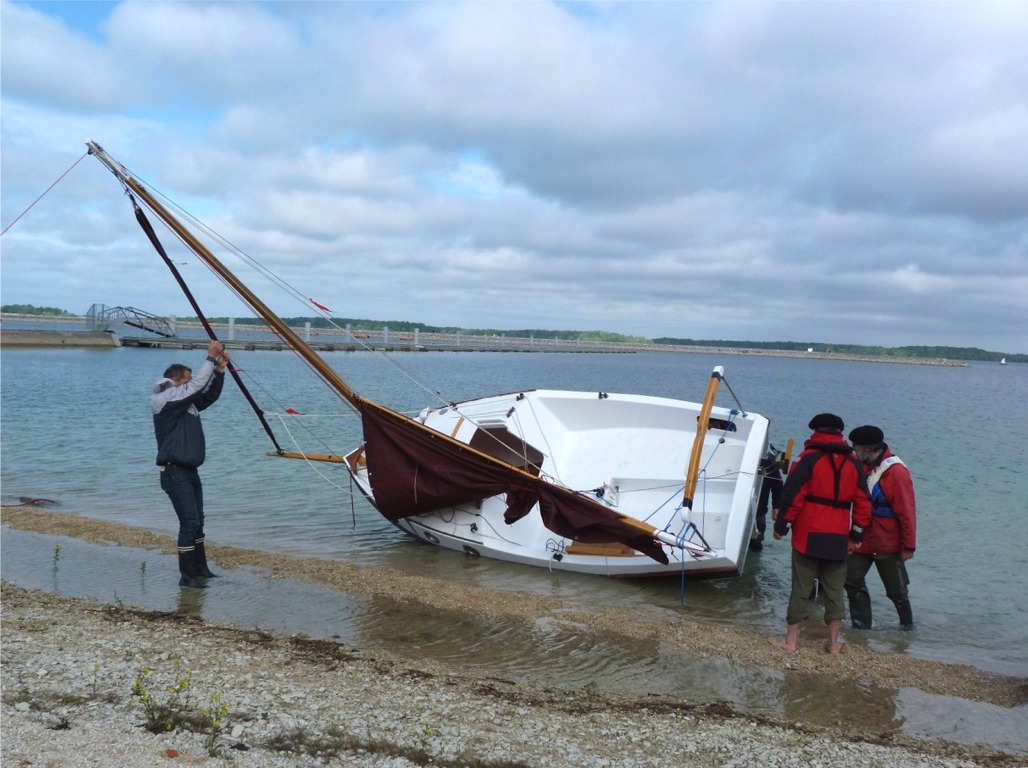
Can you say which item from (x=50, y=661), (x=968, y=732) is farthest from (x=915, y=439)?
(x=50, y=661)

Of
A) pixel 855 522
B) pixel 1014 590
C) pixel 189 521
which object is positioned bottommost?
pixel 1014 590

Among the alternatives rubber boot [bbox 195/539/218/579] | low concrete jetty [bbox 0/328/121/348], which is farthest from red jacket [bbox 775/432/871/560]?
low concrete jetty [bbox 0/328/121/348]

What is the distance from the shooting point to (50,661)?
6219mm

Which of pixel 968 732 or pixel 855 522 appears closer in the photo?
pixel 968 732

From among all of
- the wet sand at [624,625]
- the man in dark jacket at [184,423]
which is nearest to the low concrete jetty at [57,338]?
the wet sand at [624,625]

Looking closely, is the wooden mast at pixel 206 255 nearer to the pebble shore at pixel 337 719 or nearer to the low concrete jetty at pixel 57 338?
the pebble shore at pixel 337 719

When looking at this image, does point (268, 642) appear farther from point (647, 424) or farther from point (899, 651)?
point (647, 424)

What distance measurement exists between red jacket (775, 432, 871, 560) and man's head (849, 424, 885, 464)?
3.26ft

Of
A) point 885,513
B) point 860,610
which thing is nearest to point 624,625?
point 860,610

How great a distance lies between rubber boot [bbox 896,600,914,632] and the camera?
8891 millimetres

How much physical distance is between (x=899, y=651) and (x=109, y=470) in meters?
Result: 15.5

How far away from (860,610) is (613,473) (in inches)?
157

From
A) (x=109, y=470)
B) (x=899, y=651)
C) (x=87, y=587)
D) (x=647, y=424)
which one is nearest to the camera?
(x=899, y=651)

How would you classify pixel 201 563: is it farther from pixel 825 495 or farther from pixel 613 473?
pixel 825 495
